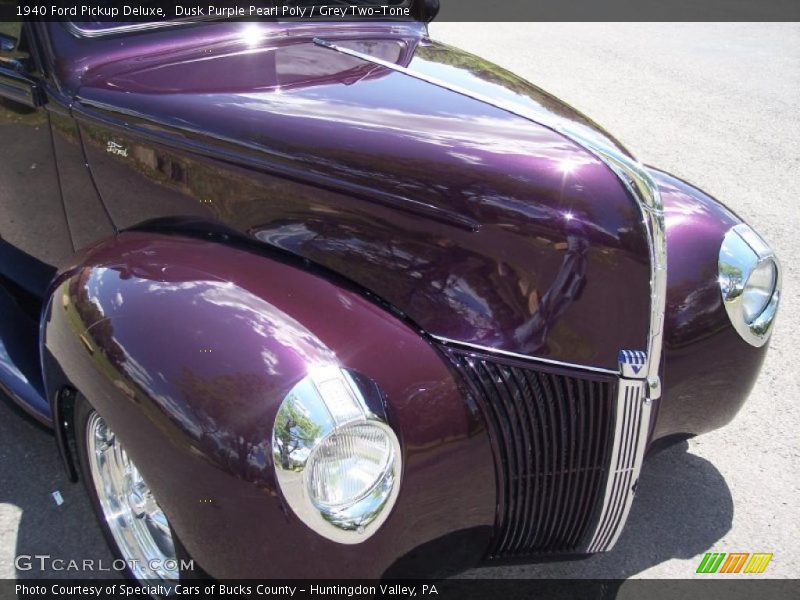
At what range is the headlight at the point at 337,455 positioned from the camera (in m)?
1.47

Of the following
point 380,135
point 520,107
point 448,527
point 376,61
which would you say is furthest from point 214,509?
point 376,61

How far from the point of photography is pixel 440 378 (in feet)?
5.55

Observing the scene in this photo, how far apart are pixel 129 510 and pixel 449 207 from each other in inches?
47.0

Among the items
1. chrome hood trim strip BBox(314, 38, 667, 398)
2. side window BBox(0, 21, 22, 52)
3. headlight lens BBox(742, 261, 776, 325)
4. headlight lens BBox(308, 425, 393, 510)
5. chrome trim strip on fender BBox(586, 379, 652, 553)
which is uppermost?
side window BBox(0, 21, 22, 52)

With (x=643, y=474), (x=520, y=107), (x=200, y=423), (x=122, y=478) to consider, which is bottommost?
(x=643, y=474)

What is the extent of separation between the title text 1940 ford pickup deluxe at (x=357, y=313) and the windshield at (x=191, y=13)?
31 mm

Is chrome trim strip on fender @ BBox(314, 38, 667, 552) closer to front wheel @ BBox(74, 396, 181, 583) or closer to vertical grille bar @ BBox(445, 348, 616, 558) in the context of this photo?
vertical grille bar @ BBox(445, 348, 616, 558)

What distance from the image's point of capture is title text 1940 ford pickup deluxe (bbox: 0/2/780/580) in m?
1.54

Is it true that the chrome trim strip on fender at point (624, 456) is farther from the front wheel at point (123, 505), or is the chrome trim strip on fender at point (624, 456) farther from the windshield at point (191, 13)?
the windshield at point (191, 13)

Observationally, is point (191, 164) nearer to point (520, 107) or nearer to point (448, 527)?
point (520, 107)

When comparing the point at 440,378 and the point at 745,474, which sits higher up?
the point at 440,378

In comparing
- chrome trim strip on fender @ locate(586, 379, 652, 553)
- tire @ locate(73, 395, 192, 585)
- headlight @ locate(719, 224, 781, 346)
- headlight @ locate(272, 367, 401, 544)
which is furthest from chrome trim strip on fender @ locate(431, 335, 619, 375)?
tire @ locate(73, 395, 192, 585)

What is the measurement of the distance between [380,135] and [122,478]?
113 cm

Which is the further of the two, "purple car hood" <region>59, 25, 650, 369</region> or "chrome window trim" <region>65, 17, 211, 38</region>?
"chrome window trim" <region>65, 17, 211, 38</region>
